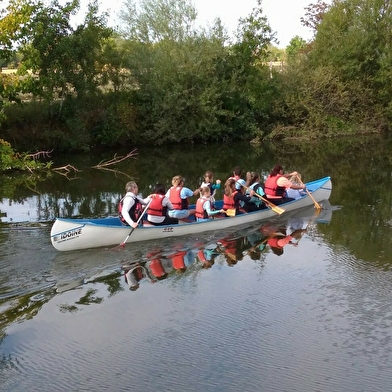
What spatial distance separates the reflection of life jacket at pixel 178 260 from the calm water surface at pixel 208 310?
32 mm

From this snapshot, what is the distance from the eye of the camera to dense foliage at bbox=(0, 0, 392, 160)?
24.2m

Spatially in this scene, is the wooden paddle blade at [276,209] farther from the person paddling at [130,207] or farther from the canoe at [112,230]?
the person paddling at [130,207]

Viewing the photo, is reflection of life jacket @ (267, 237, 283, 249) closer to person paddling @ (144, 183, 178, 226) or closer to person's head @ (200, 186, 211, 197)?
person's head @ (200, 186, 211, 197)

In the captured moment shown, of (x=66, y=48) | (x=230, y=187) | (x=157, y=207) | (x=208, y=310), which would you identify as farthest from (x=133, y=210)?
(x=66, y=48)

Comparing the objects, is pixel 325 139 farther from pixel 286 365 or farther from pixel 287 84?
pixel 286 365

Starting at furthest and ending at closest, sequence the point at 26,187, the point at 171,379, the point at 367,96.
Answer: the point at 367,96 → the point at 26,187 → the point at 171,379

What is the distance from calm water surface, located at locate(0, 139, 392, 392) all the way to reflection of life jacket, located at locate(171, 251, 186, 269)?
0.11 feet

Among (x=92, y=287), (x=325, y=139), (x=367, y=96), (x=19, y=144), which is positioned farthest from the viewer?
(x=367, y=96)

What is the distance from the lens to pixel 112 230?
32.1ft

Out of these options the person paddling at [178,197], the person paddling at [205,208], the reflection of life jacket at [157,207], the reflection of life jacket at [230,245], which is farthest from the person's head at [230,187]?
the reflection of life jacket at [157,207]

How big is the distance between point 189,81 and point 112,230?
17.5m

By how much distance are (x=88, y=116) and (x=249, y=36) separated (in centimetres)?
938

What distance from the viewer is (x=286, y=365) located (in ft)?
19.8

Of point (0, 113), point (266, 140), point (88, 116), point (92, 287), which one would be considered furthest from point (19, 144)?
point (92, 287)
